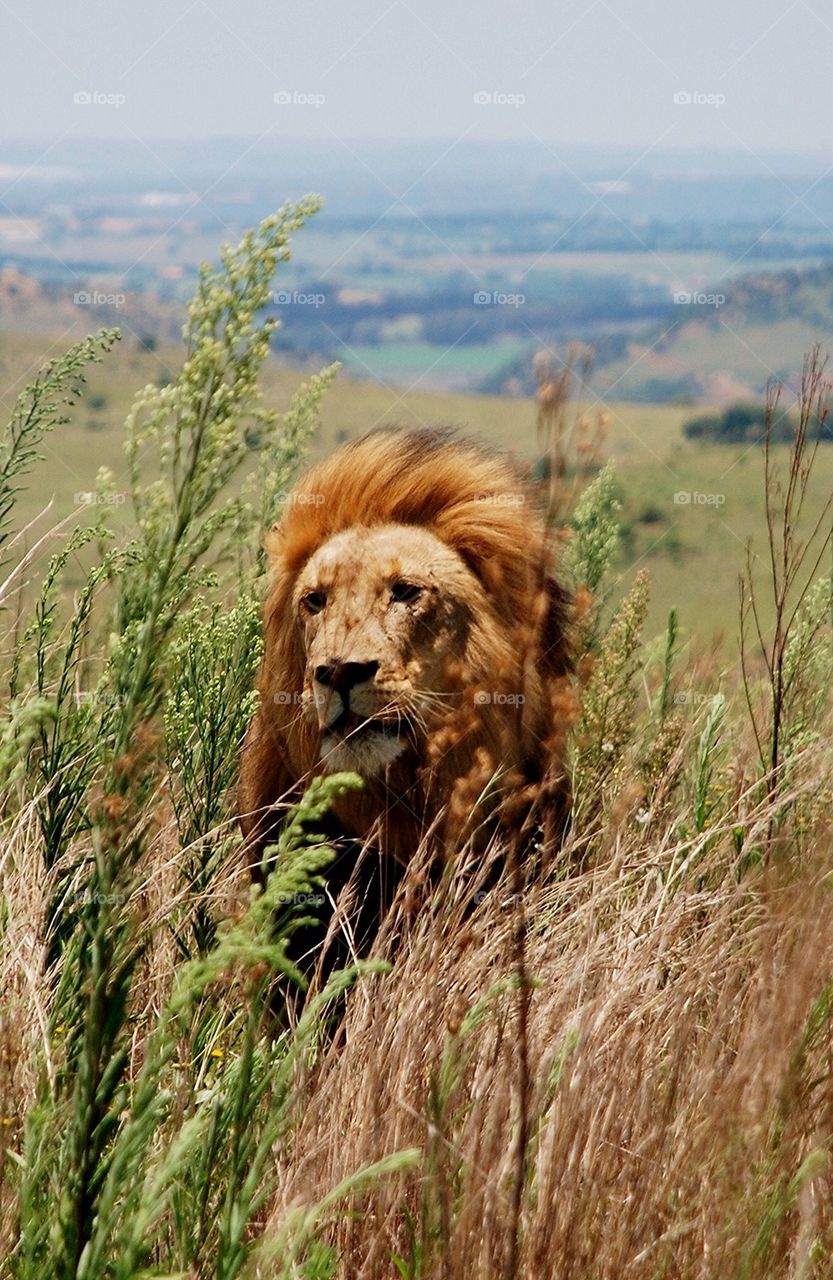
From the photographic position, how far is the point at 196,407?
1.86 metres

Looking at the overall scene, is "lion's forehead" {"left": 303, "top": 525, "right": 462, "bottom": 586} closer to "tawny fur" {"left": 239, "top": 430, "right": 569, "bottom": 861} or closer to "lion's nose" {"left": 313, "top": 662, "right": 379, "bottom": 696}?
"tawny fur" {"left": 239, "top": 430, "right": 569, "bottom": 861}

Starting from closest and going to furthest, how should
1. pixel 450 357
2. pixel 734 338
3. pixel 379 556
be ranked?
1. pixel 379 556
2. pixel 734 338
3. pixel 450 357

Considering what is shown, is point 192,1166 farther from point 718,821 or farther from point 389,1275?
point 718,821

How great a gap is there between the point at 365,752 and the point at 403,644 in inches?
12.3

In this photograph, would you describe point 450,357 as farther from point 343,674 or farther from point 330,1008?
point 343,674

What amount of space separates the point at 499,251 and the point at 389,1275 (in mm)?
111150

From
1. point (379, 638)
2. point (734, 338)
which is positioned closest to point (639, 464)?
point (734, 338)

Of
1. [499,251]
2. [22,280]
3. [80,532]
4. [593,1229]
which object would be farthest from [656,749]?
[22,280]

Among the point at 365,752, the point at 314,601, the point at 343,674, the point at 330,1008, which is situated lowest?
the point at 330,1008

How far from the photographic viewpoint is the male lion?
3.53 meters

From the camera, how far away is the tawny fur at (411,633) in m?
3.60

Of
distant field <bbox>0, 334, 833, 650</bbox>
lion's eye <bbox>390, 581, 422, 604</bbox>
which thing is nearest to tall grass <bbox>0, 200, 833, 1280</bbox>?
lion's eye <bbox>390, 581, 422, 604</bbox>

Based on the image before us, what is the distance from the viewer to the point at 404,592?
3.71m

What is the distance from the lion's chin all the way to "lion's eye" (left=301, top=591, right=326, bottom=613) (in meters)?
0.44
